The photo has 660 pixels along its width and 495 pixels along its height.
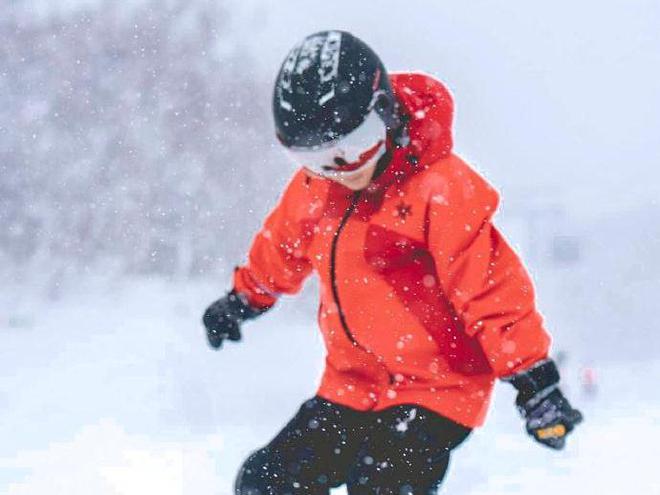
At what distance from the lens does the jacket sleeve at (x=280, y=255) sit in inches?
100.0

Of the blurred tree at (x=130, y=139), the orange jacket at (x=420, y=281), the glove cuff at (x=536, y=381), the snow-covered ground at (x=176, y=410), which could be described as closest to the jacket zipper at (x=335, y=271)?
the orange jacket at (x=420, y=281)

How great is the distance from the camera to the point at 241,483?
96.0 inches

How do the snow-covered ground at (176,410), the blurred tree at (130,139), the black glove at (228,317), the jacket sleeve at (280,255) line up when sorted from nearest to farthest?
1. the jacket sleeve at (280,255)
2. the black glove at (228,317)
3. the snow-covered ground at (176,410)
4. the blurred tree at (130,139)

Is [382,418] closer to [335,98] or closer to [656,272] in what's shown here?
[335,98]

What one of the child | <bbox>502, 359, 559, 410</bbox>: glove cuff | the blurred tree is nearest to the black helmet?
the child

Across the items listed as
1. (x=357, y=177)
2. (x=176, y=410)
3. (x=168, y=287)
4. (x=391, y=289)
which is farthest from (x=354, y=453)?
(x=168, y=287)

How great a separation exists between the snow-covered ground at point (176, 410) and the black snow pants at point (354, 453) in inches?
89.6

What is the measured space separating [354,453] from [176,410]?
18.0 feet

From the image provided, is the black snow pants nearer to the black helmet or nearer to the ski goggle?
the ski goggle

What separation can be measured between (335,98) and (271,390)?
24.6 ft

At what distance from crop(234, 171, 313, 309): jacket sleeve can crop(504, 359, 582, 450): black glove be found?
28.7 inches

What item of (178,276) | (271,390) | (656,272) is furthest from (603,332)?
(271,390)

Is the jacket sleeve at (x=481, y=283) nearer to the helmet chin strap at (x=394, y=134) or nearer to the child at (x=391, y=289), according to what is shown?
the child at (x=391, y=289)

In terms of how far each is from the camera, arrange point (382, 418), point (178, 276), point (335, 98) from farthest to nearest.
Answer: point (178, 276)
point (382, 418)
point (335, 98)
